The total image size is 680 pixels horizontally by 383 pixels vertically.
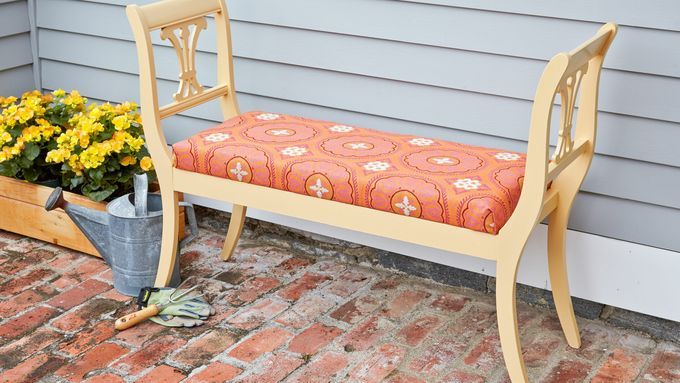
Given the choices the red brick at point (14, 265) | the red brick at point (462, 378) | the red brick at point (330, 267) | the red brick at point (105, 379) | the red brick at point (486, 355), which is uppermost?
the red brick at point (486, 355)

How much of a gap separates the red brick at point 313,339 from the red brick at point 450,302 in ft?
1.29

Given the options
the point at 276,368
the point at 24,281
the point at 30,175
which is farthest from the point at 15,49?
the point at 276,368

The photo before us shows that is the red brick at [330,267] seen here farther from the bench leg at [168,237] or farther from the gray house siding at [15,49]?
the gray house siding at [15,49]

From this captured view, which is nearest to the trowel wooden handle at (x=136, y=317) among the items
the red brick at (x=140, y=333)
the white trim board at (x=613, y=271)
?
the red brick at (x=140, y=333)

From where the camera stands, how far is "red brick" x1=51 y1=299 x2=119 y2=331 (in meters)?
2.89

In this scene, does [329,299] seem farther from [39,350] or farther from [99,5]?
[99,5]

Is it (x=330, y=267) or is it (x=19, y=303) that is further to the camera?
(x=330, y=267)

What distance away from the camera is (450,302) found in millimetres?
3115

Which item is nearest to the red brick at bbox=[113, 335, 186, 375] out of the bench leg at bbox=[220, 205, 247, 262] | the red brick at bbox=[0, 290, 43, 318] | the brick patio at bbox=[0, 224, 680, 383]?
the brick patio at bbox=[0, 224, 680, 383]

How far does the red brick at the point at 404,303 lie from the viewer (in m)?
3.03

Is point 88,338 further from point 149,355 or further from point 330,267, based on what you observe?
point 330,267

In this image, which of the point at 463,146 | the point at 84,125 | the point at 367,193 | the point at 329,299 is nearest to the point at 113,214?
the point at 84,125

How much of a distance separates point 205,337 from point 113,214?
1.80ft

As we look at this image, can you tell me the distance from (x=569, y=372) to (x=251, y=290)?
3.62ft
